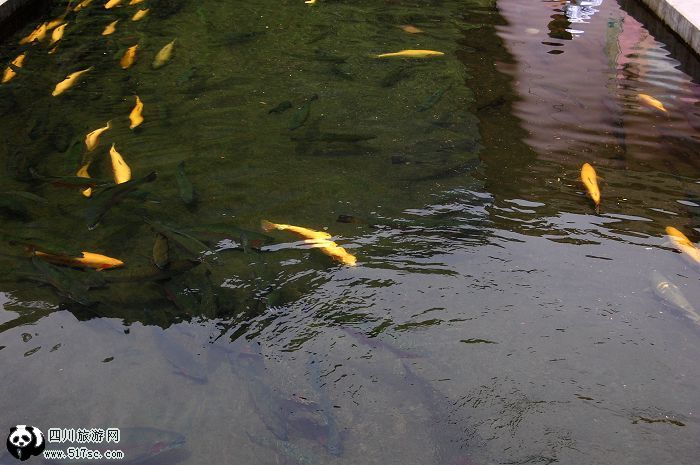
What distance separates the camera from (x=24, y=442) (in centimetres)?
274

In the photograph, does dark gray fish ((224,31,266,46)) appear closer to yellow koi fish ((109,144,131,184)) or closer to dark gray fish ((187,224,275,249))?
yellow koi fish ((109,144,131,184))

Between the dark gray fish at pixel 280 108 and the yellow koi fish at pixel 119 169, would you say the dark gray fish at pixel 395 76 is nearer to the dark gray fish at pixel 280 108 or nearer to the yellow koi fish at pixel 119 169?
the dark gray fish at pixel 280 108

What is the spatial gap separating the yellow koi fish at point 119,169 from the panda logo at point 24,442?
1837 mm

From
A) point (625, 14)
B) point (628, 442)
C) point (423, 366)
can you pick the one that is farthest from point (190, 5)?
point (628, 442)

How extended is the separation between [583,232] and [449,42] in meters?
3.29

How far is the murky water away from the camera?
2887mm

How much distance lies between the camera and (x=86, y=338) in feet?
10.7

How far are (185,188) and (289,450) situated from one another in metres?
2.01

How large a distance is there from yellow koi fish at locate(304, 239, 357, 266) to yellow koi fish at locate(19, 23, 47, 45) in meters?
4.30

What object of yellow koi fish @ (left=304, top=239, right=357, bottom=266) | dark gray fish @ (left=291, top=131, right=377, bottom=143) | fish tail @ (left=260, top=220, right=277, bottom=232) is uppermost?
fish tail @ (left=260, top=220, right=277, bottom=232)

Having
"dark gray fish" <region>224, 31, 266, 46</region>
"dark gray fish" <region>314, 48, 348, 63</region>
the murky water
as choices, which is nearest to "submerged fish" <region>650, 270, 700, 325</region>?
the murky water

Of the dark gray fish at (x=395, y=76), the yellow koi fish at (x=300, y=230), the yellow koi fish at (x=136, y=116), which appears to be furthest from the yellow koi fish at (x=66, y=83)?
the yellow koi fish at (x=300, y=230)

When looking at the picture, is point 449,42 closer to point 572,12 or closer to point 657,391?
point 572,12

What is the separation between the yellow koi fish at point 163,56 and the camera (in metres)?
6.24
